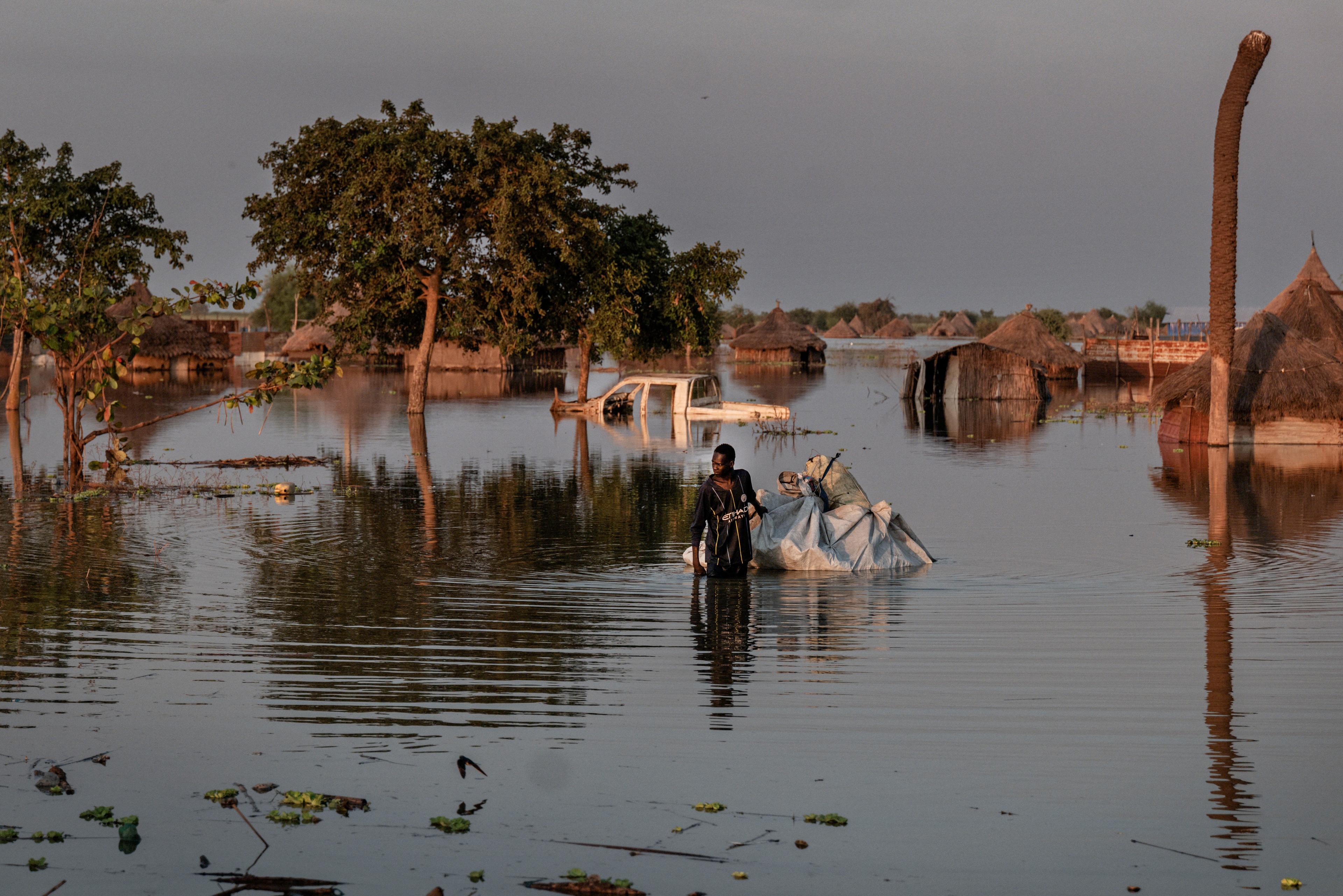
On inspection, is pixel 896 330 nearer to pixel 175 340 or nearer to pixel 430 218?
pixel 175 340

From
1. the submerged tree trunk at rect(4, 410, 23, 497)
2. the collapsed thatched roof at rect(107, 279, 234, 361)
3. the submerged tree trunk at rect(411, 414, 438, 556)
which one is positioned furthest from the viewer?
the collapsed thatched roof at rect(107, 279, 234, 361)

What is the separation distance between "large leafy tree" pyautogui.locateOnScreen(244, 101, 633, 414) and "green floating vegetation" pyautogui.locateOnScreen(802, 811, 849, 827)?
26.0m

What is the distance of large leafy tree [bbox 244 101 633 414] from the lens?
3125 centimetres

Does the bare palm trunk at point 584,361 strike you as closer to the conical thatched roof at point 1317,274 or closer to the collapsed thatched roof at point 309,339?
the conical thatched roof at point 1317,274

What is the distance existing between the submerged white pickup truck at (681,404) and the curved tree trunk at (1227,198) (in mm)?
11284

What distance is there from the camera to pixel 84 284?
30141 mm

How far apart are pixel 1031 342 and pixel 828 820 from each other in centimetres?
4425

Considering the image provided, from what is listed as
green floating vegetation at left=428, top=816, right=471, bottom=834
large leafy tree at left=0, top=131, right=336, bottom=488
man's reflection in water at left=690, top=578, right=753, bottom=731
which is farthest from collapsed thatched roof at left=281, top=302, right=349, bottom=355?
green floating vegetation at left=428, top=816, right=471, bottom=834

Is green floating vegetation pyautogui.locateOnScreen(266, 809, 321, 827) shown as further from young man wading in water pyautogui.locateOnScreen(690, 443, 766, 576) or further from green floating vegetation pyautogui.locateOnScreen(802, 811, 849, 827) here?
young man wading in water pyautogui.locateOnScreen(690, 443, 766, 576)

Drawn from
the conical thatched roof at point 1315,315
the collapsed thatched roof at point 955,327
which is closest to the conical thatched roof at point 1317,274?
the conical thatched roof at point 1315,315

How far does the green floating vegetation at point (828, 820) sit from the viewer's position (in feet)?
18.2

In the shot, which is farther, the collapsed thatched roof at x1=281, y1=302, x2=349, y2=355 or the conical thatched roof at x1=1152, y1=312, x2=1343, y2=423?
the collapsed thatched roof at x1=281, y1=302, x2=349, y2=355

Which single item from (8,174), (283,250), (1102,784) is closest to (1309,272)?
(283,250)

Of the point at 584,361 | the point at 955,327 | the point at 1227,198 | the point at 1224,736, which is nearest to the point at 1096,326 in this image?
the point at 955,327
